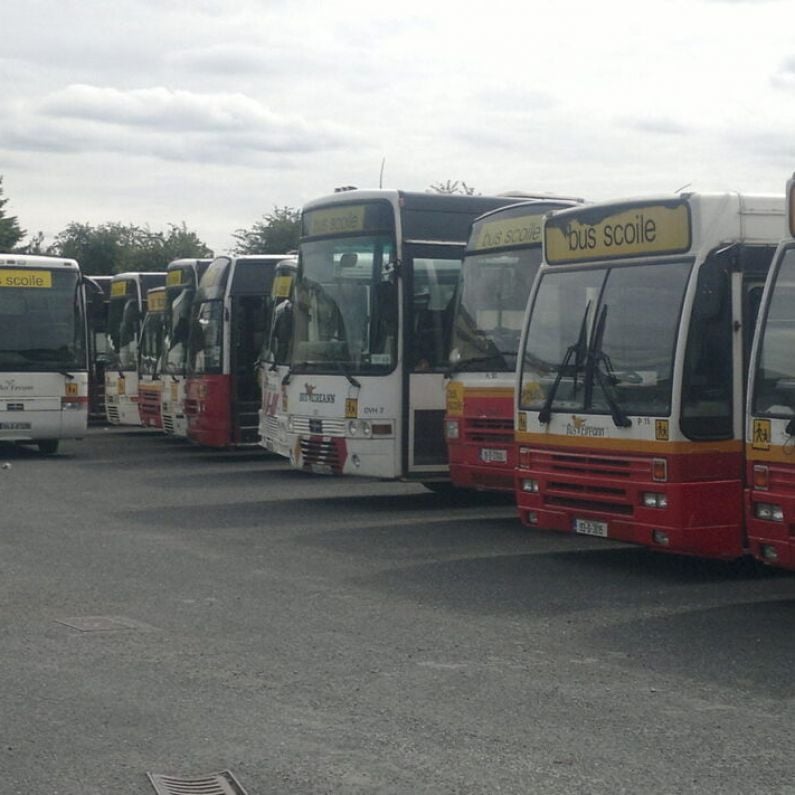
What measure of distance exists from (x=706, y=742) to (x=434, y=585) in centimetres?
499

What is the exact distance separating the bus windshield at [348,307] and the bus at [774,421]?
676 cm

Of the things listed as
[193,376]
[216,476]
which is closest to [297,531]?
[216,476]

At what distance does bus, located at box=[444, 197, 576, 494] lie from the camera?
15.7 m

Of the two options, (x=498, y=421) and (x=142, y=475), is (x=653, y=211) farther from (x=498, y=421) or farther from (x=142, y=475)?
(x=142, y=475)

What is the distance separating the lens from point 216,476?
22531mm

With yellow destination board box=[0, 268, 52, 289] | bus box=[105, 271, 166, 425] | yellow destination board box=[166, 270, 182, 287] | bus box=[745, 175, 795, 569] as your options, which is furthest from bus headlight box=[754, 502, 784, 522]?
bus box=[105, 271, 166, 425]

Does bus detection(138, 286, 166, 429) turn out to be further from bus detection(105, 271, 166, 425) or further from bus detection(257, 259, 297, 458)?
bus detection(257, 259, 297, 458)

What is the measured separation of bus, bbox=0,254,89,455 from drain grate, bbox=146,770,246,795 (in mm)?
19658

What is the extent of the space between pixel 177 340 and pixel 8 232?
69.6 meters

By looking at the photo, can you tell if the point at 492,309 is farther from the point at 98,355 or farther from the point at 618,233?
the point at 98,355

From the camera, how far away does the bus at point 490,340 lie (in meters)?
15.7

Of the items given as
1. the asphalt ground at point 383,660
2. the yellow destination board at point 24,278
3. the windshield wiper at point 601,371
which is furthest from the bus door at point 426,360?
the yellow destination board at point 24,278

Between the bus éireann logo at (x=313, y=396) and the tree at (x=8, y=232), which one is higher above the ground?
the tree at (x=8, y=232)

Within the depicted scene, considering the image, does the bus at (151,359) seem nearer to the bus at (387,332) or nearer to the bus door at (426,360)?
the bus at (387,332)
